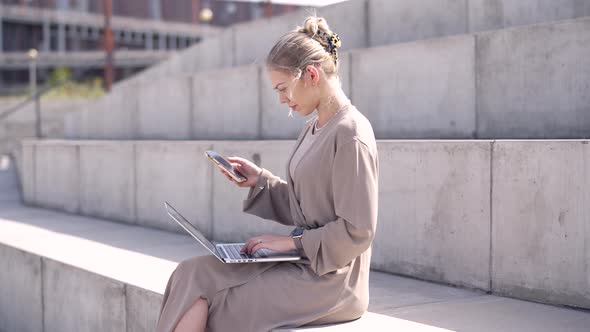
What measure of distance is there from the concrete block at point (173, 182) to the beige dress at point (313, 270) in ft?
11.9

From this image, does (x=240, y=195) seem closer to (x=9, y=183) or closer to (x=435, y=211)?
(x=435, y=211)

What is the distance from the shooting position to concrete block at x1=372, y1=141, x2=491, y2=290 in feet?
13.6

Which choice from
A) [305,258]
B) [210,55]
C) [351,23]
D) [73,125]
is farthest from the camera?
[73,125]

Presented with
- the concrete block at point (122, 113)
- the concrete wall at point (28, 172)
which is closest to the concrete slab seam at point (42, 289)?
the concrete block at point (122, 113)

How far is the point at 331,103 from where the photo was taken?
117 inches

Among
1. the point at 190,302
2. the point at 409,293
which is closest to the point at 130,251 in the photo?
the point at 409,293

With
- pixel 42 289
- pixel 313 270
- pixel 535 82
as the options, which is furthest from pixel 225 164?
pixel 42 289

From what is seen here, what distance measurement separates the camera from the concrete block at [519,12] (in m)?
5.61

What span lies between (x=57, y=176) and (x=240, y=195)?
13.8ft

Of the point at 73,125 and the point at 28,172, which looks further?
the point at 73,125

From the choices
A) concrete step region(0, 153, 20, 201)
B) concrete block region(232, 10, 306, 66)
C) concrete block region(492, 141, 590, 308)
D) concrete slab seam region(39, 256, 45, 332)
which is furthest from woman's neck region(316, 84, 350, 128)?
concrete step region(0, 153, 20, 201)

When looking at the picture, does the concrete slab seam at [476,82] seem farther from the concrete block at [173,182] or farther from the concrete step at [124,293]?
the concrete block at [173,182]

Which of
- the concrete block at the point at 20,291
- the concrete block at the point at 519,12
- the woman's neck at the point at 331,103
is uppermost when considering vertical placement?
the concrete block at the point at 519,12

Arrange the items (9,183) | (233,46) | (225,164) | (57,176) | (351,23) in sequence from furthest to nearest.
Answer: (9,183) → (233,46) → (57,176) → (351,23) → (225,164)
